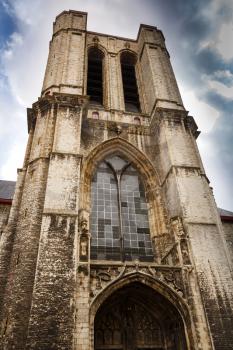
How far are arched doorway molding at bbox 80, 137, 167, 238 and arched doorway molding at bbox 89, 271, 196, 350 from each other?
6.57 ft

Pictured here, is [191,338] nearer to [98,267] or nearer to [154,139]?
[98,267]

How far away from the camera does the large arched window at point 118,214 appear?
8883mm

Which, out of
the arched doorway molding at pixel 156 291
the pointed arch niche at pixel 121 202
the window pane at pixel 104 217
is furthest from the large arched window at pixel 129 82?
the arched doorway molding at pixel 156 291

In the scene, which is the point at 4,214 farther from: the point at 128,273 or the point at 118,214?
the point at 128,273

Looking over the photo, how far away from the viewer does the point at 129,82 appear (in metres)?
15.6

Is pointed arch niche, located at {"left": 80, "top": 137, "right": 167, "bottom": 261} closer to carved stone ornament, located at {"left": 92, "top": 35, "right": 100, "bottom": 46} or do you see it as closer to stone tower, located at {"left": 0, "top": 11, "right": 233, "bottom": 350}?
stone tower, located at {"left": 0, "top": 11, "right": 233, "bottom": 350}

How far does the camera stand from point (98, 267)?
7.48m

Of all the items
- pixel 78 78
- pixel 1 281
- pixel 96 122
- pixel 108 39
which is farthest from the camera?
pixel 108 39

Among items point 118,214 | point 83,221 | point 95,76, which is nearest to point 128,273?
point 83,221

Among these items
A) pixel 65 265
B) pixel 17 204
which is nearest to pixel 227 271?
pixel 65 265

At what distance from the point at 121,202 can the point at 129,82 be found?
7.97 meters

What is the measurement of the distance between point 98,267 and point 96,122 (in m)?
5.95

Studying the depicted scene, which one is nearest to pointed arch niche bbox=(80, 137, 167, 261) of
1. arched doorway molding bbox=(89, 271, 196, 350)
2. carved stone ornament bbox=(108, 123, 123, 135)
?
carved stone ornament bbox=(108, 123, 123, 135)

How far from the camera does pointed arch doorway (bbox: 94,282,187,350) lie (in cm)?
734
